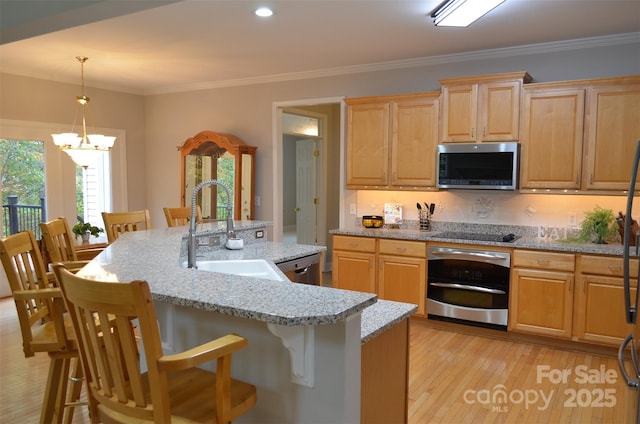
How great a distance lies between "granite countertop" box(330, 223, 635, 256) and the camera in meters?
3.74

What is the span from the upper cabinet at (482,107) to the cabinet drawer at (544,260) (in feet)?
3.37

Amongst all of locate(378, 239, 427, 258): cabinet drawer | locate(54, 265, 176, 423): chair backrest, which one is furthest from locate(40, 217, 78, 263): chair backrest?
locate(378, 239, 427, 258): cabinet drawer

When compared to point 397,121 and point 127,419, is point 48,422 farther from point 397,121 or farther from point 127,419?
point 397,121

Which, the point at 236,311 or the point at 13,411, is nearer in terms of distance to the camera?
the point at 236,311

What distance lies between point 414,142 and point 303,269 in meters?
1.94

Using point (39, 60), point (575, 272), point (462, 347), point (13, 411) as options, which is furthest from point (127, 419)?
point (39, 60)

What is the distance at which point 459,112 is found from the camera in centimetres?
438

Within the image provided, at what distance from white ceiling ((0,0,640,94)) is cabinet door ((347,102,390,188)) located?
1.81 ft

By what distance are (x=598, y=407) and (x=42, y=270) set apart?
133 inches

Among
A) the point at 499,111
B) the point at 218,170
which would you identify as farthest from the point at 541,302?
the point at 218,170

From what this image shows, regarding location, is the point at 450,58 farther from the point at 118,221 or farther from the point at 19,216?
the point at 19,216

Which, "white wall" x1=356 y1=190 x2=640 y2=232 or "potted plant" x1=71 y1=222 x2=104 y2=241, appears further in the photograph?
"potted plant" x1=71 y1=222 x2=104 y2=241

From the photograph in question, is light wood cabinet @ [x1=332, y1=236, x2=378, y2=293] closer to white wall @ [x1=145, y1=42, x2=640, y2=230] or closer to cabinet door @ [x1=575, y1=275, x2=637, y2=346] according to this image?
white wall @ [x1=145, y1=42, x2=640, y2=230]

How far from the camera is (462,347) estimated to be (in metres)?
3.99
